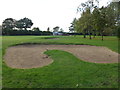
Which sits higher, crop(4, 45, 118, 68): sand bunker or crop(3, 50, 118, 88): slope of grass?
crop(4, 45, 118, 68): sand bunker

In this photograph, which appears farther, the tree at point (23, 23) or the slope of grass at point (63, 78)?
the tree at point (23, 23)

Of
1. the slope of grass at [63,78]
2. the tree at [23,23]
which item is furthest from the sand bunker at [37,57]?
the tree at [23,23]

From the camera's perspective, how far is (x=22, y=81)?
5.50 meters

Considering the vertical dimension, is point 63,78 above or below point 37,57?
below

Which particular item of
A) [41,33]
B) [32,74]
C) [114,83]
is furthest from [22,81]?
[41,33]

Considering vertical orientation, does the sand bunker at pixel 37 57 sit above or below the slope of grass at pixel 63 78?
above

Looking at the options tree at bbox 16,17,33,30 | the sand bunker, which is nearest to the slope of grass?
the sand bunker

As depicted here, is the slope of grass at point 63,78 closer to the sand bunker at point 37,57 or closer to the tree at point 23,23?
the sand bunker at point 37,57

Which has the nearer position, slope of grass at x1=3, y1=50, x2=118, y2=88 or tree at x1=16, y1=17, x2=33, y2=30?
slope of grass at x1=3, y1=50, x2=118, y2=88

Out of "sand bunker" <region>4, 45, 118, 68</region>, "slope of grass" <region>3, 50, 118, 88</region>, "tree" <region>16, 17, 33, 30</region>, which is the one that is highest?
"tree" <region>16, 17, 33, 30</region>

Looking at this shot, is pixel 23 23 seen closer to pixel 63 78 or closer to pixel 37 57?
pixel 37 57

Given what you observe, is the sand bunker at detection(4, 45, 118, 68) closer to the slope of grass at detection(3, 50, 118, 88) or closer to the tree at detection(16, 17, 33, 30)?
the slope of grass at detection(3, 50, 118, 88)

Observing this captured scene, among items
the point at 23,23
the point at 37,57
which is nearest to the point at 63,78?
the point at 37,57

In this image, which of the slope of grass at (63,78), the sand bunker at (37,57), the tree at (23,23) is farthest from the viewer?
the tree at (23,23)
